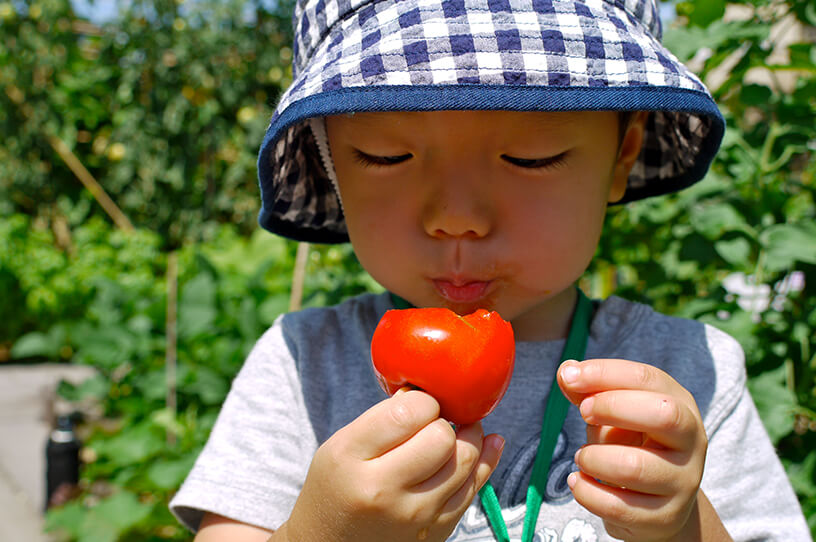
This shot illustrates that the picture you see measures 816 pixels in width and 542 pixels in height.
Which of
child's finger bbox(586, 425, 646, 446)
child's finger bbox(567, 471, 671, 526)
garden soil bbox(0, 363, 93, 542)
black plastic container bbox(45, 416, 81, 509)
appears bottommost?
garden soil bbox(0, 363, 93, 542)

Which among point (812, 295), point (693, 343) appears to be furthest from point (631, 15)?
point (812, 295)

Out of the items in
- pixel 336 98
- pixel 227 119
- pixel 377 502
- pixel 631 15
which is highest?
pixel 631 15

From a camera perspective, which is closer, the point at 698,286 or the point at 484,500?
the point at 484,500

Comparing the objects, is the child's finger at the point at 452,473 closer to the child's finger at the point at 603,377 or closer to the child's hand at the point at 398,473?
the child's hand at the point at 398,473

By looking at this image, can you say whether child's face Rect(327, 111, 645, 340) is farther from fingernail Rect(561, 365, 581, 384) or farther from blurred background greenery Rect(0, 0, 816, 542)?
blurred background greenery Rect(0, 0, 816, 542)

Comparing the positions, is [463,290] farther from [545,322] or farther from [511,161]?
[545,322]

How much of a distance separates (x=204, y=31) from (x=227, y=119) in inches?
26.5

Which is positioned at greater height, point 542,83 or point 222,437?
point 542,83

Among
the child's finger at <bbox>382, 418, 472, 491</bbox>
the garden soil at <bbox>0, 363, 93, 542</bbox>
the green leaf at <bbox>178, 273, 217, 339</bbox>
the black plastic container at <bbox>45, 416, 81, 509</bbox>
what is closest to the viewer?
the child's finger at <bbox>382, 418, 472, 491</bbox>

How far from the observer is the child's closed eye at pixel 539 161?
3.27 ft

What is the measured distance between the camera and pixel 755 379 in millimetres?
1498

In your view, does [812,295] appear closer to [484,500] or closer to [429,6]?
[484,500]

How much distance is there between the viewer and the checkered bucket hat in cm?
92

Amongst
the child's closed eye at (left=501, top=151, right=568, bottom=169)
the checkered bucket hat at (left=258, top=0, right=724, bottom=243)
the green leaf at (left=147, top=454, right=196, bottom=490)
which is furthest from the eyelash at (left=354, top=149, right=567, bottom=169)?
the green leaf at (left=147, top=454, right=196, bottom=490)
